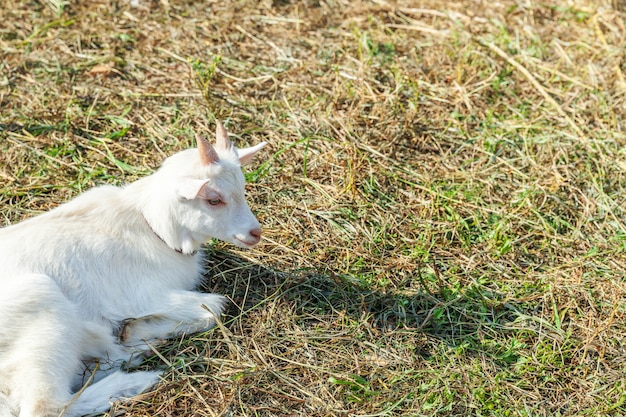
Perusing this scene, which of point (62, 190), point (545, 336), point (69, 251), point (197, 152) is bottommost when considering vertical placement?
point (545, 336)

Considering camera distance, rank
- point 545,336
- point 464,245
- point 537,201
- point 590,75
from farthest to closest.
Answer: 1. point 590,75
2. point 537,201
3. point 464,245
4. point 545,336

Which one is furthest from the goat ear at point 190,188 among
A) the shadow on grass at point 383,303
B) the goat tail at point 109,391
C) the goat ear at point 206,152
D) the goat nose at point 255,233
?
the goat tail at point 109,391

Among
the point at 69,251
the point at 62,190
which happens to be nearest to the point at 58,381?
the point at 69,251

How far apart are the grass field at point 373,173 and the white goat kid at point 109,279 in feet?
0.76

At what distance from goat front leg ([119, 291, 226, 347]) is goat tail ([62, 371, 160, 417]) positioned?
0.22 m

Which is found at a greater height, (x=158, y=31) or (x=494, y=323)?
(x=158, y=31)

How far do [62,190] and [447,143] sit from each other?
2.87 m

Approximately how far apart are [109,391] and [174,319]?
56 cm

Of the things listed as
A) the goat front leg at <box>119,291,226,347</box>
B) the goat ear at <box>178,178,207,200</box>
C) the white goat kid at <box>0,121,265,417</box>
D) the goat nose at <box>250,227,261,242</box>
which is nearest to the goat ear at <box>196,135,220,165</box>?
the white goat kid at <box>0,121,265,417</box>

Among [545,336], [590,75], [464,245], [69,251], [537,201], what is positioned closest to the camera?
[69,251]

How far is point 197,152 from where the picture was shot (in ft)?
14.9

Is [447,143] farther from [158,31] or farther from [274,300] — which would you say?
[158,31]

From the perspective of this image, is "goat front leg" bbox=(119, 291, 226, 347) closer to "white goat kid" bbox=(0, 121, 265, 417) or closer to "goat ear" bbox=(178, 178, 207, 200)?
"white goat kid" bbox=(0, 121, 265, 417)

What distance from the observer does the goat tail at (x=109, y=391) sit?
4.11m
